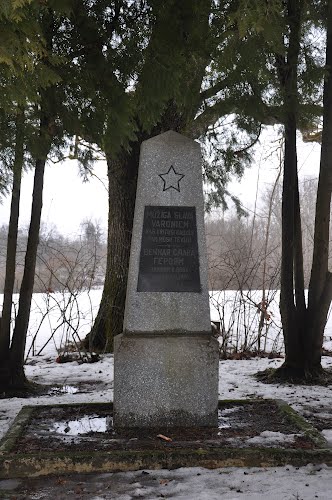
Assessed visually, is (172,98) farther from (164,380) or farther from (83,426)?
(83,426)

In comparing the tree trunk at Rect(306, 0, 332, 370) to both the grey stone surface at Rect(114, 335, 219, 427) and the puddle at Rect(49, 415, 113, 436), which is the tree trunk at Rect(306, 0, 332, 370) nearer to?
the grey stone surface at Rect(114, 335, 219, 427)

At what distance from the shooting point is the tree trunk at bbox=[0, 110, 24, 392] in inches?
233

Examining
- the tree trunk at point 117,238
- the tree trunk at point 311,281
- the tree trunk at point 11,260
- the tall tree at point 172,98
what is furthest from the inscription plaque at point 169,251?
the tree trunk at point 117,238

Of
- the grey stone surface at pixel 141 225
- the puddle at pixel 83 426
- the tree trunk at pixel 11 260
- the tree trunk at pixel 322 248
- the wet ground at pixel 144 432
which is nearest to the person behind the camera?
the wet ground at pixel 144 432

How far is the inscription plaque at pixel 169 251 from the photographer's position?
4.40 m

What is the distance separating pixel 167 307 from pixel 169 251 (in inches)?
18.8

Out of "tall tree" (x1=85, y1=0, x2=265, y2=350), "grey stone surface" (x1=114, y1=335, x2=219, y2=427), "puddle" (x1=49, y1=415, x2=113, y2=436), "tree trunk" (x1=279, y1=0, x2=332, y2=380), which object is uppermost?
"tall tree" (x1=85, y1=0, x2=265, y2=350)

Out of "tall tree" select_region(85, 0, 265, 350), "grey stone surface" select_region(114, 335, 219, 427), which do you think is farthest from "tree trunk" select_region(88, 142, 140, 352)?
"grey stone surface" select_region(114, 335, 219, 427)

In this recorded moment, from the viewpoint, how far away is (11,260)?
6.11 m

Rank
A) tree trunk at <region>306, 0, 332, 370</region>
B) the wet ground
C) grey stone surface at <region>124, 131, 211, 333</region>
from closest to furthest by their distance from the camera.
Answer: the wet ground, grey stone surface at <region>124, 131, 211, 333</region>, tree trunk at <region>306, 0, 332, 370</region>

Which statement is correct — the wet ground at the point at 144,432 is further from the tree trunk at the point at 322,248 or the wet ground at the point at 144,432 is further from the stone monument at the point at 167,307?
the tree trunk at the point at 322,248

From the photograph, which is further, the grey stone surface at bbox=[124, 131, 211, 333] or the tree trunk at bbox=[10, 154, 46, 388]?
the tree trunk at bbox=[10, 154, 46, 388]

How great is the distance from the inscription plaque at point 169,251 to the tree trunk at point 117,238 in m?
4.47

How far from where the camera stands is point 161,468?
345cm
